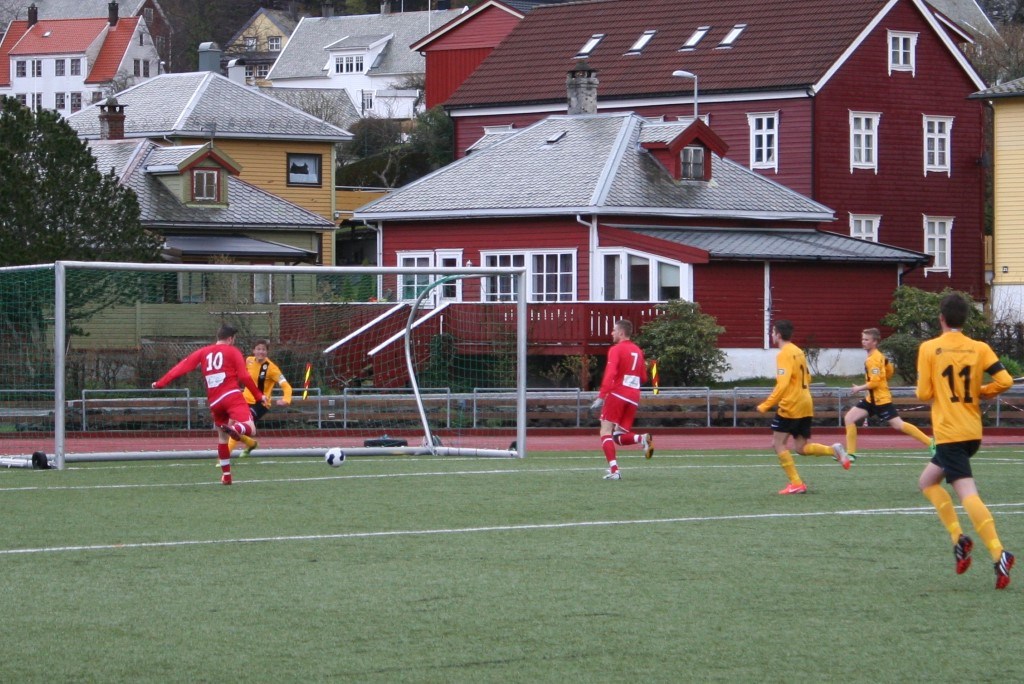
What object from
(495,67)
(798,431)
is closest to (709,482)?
(798,431)

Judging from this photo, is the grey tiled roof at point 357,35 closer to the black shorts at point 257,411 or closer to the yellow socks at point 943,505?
the black shorts at point 257,411

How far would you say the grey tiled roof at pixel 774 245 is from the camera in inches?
1479

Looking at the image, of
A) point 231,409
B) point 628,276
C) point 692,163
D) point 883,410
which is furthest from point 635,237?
point 231,409

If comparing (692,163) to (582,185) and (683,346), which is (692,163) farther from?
(683,346)

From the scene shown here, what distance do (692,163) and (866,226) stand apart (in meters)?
10.0

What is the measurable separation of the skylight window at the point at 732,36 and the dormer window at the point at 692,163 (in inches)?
410

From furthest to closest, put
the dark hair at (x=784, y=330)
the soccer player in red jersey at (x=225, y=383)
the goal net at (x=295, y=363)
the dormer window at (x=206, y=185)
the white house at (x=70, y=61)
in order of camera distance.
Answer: the white house at (x=70, y=61), the dormer window at (x=206, y=185), the goal net at (x=295, y=363), the soccer player in red jersey at (x=225, y=383), the dark hair at (x=784, y=330)

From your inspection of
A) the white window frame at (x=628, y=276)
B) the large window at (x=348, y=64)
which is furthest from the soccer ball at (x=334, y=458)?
the large window at (x=348, y=64)

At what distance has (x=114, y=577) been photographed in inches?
408

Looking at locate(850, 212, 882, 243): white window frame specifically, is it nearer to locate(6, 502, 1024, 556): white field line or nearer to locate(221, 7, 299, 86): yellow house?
locate(6, 502, 1024, 556): white field line

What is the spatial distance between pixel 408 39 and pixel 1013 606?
9219cm

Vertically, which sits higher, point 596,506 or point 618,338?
point 618,338

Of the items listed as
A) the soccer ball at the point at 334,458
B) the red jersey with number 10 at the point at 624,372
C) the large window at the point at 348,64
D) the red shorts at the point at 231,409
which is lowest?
the soccer ball at the point at 334,458

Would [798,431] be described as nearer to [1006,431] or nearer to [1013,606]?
[1013,606]
